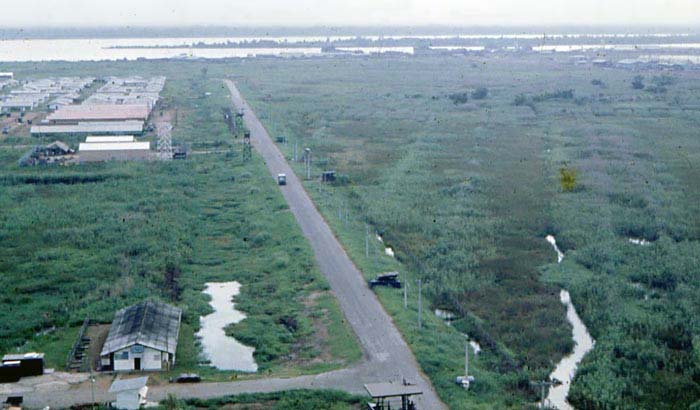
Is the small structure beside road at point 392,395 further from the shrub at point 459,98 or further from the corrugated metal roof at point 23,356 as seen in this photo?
the shrub at point 459,98

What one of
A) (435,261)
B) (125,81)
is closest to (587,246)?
(435,261)

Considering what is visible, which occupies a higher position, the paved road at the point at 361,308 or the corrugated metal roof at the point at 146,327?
the corrugated metal roof at the point at 146,327

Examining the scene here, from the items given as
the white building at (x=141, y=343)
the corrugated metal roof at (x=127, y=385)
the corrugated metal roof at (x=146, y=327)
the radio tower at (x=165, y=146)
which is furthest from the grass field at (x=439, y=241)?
the corrugated metal roof at (x=127, y=385)

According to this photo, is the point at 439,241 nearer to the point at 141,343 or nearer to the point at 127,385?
the point at 141,343

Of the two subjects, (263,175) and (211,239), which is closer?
(211,239)

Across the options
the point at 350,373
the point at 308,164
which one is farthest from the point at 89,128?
the point at 350,373

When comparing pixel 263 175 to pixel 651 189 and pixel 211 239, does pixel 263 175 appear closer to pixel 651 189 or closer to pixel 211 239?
pixel 211 239

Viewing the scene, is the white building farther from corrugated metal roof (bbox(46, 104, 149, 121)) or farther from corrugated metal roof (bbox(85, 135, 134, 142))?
corrugated metal roof (bbox(46, 104, 149, 121))
